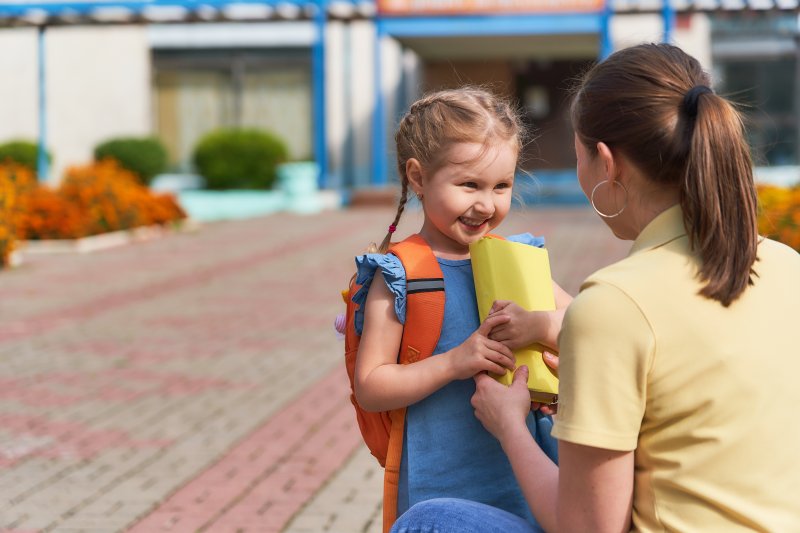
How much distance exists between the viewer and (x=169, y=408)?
648 centimetres

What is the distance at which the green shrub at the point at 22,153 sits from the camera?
2317 centimetres

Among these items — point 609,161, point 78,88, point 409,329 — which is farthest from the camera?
point 78,88

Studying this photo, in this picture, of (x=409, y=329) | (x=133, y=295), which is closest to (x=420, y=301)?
(x=409, y=329)

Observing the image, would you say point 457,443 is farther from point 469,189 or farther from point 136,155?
point 136,155

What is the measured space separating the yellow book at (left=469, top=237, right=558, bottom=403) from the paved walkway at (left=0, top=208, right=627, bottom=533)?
2.16 metres

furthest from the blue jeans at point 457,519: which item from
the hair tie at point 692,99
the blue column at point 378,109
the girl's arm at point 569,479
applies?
the blue column at point 378,109

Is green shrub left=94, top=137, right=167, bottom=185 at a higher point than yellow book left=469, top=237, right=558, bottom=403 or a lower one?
lower

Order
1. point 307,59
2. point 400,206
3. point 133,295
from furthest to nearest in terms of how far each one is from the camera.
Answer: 1. point 307,59
2. point 133,295
3. point 400,206

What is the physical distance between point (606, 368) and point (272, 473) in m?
3.48

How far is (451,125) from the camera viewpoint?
2.39 metres

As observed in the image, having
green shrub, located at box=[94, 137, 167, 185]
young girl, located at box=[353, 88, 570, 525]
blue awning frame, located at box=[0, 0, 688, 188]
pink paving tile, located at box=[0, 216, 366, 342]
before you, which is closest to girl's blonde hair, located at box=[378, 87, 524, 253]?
young girl, located at box=[353, 88, 570, 525]

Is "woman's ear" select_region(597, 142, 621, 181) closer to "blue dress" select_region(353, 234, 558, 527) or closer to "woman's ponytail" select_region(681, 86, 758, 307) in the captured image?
"woman's ponytail" select_region(681, 86, 758, 307)

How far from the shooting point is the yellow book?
2.29 m

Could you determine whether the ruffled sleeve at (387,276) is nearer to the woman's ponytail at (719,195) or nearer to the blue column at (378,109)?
the woman's ponytail at (719,195)
